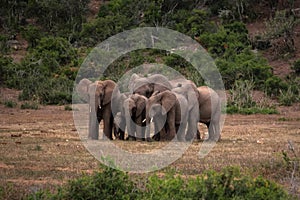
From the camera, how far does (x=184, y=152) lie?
16328 millimetres

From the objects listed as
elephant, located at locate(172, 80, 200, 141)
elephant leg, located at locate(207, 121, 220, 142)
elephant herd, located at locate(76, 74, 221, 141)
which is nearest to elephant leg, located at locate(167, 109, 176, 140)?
elephant herd, located at locate(76, 74, 221, 141)

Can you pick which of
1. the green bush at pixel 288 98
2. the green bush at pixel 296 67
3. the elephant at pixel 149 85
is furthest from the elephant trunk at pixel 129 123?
the green bush at pixel 296 67

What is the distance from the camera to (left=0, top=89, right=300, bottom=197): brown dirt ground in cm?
1284

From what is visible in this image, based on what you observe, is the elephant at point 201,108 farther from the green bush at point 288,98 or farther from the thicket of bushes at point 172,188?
the green bush at point 288,98

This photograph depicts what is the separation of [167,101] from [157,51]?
19.4 metres

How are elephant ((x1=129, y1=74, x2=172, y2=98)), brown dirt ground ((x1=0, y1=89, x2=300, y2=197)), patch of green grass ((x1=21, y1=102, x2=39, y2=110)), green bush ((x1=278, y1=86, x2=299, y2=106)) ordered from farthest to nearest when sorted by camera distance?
green bush ((x1=278, y1=86, x2=299, y2=106)) → patch of green grass ((x1=21, y1=102, x2=39, y2=110)) → elephant ((x1=129, y1=74, x2=172, y2=98)) → brown dirt ground ((x1=0, y1=89, x2=300, y2=197))

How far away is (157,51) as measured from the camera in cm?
3831

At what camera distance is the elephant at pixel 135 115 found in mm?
19359

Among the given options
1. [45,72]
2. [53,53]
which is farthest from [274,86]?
[53,53]

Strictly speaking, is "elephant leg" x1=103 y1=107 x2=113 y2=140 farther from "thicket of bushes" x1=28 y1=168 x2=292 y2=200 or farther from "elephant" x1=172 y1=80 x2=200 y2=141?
"thicket of bushes" x1=28 y1=168 x2=292 y2=200

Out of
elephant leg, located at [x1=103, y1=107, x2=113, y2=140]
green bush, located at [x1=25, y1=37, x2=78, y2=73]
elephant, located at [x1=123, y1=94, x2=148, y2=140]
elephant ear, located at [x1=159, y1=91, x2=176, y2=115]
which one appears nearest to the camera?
elephant ear, located at [x1=159, y1=91, x2=176, y2=115]

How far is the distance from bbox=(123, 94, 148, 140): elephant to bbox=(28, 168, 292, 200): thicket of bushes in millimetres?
8632

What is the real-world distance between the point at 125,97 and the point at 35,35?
20.9 m

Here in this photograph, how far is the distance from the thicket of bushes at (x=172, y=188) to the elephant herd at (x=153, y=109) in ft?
27.9
